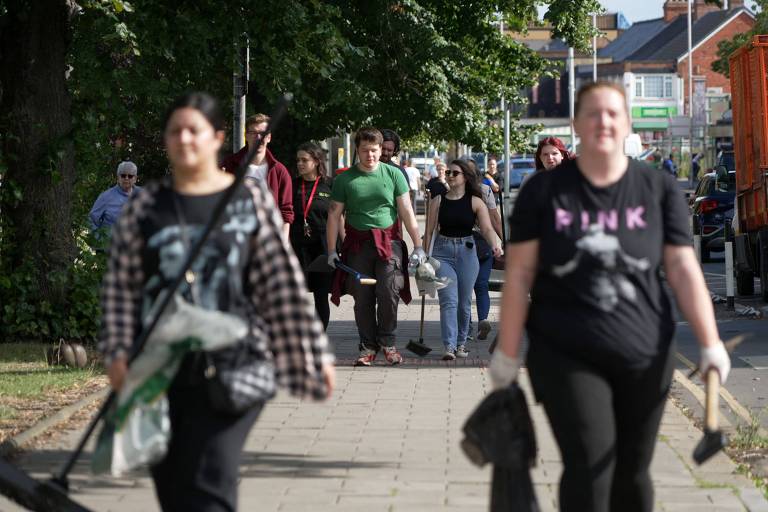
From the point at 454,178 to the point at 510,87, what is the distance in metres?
14.8

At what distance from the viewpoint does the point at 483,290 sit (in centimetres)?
1372

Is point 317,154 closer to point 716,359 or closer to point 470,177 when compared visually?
point 470,177

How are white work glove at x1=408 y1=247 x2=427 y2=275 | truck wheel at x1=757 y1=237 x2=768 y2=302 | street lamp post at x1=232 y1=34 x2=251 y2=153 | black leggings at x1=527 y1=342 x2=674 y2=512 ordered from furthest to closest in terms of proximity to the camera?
truck wheel at x1=757 y1=237 x2=768 y2=302, street lamp post at x1=232 y1=34 x2=251 y2=153, white work glove at x1=408 y1=247 x2=427 y2=275, black leggings at x1=527 y1=342 x2=674 y2=512

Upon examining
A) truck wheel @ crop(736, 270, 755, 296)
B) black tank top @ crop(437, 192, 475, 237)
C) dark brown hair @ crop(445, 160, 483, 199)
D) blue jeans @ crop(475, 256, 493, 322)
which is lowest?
truck wheel @ crop(736, 270, 755, 296)

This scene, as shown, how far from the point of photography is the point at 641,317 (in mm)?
4457

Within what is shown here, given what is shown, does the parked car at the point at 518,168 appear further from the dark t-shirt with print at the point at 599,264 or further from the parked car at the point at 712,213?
the dark t-shirt with print at the point at 599,264

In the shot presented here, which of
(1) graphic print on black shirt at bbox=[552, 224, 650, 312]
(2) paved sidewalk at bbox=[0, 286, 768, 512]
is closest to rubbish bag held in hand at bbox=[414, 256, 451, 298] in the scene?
(2) paved sidewalk at bbox=[0, 286, 768, 512]

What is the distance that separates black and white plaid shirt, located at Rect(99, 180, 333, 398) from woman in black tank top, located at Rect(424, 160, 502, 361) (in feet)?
25.6

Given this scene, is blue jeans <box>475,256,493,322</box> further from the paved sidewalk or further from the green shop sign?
the green shop sign

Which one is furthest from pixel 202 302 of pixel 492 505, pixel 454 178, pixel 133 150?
pixel 133 150

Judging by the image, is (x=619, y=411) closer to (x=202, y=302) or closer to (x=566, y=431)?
(x=566, y=431)

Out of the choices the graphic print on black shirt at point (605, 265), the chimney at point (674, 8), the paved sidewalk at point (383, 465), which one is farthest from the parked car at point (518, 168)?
the chimney at point (674, 8)

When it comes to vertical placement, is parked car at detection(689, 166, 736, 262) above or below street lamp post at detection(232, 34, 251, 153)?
below

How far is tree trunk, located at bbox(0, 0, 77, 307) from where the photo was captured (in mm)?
12133
